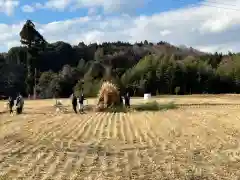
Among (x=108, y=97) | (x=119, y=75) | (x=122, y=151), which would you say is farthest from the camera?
(x=119, y=75)

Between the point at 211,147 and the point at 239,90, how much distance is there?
197ft

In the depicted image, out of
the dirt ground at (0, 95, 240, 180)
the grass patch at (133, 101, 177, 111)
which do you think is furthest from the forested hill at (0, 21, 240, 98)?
the dirt ground at (0, 95, 240, 180)

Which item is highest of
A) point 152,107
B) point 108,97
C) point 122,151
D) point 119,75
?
point 119,75

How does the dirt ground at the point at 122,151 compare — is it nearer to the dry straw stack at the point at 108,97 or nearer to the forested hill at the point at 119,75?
the dry straw stack at the point at 108,97

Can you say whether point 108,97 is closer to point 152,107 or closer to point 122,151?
point 152,107

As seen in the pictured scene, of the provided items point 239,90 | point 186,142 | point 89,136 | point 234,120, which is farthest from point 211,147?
point 239,90

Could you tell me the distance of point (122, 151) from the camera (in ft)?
47.8

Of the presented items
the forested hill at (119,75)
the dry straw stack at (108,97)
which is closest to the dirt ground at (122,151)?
the dry straw stack at (108,97)

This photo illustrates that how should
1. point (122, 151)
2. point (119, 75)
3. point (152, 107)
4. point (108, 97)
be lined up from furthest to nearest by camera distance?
point (119, 75) → point (152, 107) → point (108, 97) → point (122, 151)

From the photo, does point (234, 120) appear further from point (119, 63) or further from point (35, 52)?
point (119, 63)

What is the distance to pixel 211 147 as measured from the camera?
51.2 ft

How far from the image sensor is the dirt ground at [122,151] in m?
10.9

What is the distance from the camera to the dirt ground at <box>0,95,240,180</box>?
35.6ft

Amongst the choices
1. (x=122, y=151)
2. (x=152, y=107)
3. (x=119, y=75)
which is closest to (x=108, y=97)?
(x=152, y=107)
